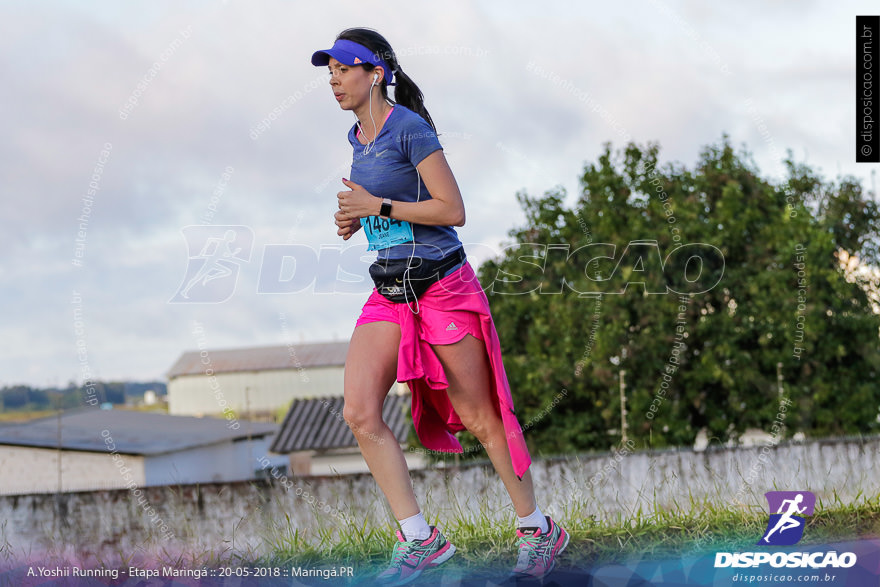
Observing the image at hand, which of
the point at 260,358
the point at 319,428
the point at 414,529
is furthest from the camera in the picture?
the point at 260,358

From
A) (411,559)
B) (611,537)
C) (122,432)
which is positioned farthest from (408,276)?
(122,432)

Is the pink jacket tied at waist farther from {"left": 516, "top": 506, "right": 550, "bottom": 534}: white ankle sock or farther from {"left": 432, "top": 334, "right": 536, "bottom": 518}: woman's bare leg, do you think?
{"left": 516, "top": 506, "right": 550, "bottom": 534}: white ankle sock

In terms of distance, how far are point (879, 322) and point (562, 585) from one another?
1997 centimetres

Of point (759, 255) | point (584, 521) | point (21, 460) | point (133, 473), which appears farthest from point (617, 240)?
point (584, 521)

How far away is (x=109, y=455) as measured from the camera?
78.9ft

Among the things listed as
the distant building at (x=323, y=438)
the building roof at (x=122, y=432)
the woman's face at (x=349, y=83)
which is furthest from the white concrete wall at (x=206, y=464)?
the woman's face at (x=349, y=83)

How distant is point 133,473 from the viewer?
22.6 m

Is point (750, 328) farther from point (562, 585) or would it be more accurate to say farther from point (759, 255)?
point (562, 585)

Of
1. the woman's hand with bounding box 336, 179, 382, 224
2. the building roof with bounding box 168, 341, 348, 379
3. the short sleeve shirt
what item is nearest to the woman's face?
the short sleeve shirt

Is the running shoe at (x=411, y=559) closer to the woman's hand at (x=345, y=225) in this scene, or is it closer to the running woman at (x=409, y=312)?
the running woman at (x=409, y=312)

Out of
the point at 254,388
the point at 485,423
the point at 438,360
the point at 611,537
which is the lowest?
the point at 611,537

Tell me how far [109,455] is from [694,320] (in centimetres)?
1475

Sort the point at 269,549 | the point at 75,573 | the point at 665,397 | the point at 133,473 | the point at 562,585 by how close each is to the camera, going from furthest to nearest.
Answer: the point at 133,473
the point at 665,397
the point at 269,549
the point at 75,573
the point at 562,585

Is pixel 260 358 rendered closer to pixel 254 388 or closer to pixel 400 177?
pixel 254 388
